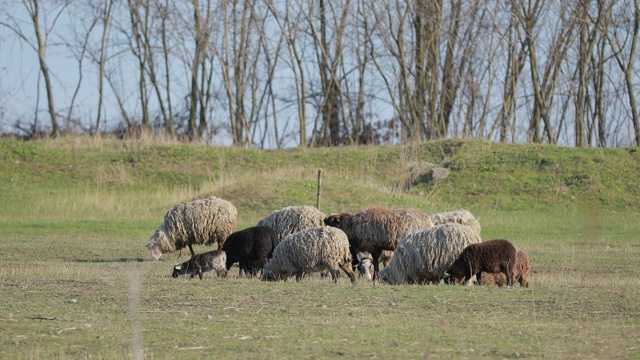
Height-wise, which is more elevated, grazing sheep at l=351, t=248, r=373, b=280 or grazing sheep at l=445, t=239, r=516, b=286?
grazing sheep at l=445, t=239, r=516, b=286

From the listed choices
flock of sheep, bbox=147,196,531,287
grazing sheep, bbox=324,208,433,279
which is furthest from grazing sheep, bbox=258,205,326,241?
grazing sheep, bbox=324,208,433,279

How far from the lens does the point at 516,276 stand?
1313 cm

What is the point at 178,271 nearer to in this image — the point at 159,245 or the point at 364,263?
the point at 364,263

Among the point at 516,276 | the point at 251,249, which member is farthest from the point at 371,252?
the point at 516,276

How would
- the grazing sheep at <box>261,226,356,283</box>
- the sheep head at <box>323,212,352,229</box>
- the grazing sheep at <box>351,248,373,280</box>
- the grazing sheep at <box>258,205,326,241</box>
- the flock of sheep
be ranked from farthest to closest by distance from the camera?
the grazing sheep at <box>258,205,326,241</box> → the sheep head at <box>323,212,352,229</box> → the grazing sheep at <box>351,248,373,280</box> → the grazing sheep at <box>261,226,356,283</box> → the flock of sheep

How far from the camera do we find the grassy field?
8633mm

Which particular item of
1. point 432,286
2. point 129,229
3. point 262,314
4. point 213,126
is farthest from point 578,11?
point 262,314

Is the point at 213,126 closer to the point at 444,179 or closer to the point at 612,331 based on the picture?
the point at 444,179

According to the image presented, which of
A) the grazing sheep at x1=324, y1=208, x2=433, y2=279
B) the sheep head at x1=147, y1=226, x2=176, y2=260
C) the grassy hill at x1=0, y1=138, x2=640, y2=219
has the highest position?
the grassy hill at x1=0, y1=138, x2=640, y2=219

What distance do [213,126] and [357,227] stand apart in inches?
1459

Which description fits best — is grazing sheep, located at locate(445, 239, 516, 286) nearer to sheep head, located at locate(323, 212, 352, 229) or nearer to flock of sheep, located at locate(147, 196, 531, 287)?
flock of sheep, located at locate(147, 196, 531, 287)

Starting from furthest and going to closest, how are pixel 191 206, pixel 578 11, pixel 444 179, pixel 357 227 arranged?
1. pixel 578 11
2. pixel 444 179
3. pixel 191 206
4. pixel 357 227

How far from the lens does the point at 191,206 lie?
19828 mm

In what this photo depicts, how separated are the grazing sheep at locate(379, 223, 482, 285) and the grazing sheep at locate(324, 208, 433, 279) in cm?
240
